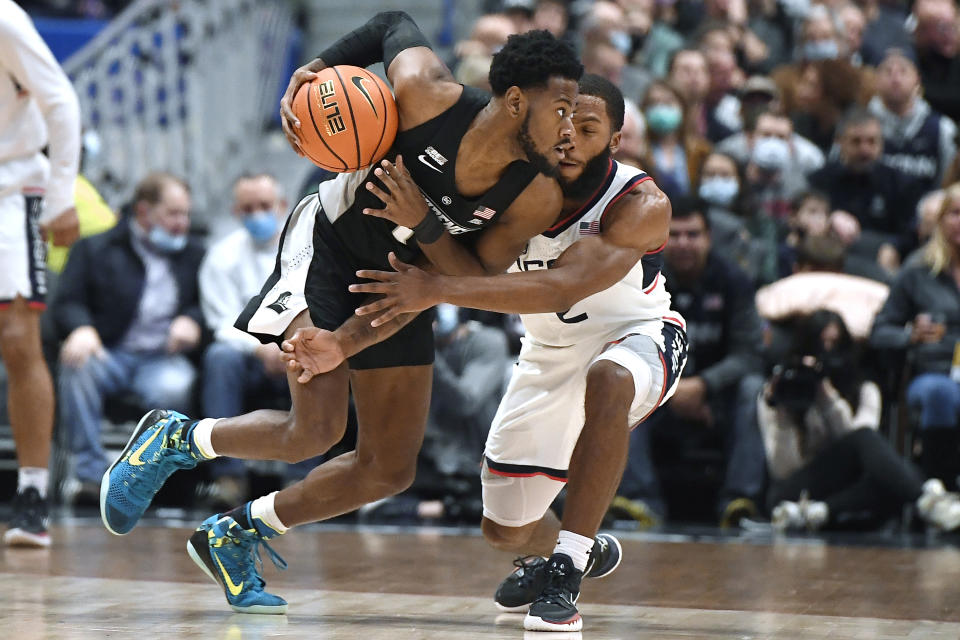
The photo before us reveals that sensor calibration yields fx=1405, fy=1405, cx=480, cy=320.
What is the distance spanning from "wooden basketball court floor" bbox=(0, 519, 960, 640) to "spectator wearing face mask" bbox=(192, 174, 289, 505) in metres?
0.88

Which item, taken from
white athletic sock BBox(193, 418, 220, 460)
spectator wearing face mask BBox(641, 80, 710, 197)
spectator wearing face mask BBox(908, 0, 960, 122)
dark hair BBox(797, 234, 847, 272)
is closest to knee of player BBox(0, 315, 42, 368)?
white athletic sock BBox(193, 418, 220, 460)

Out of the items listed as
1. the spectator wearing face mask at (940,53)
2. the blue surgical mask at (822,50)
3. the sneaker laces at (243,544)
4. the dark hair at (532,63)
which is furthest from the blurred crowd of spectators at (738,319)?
the dark hair at (532,63)

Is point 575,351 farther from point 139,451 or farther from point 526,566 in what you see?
point 139,451

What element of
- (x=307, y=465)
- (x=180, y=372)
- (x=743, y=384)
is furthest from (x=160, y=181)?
(x=743, y=384)

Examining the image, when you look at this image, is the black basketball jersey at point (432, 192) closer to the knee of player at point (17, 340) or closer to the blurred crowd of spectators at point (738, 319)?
the knee of player at point (17, 340)

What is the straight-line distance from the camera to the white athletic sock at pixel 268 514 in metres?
4.17

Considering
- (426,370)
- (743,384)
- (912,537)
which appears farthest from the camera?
(743,384)

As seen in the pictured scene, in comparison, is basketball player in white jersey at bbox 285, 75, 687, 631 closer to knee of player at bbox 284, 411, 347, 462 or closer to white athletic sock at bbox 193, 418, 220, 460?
knee of player at bbox 284, 411, 347, 462

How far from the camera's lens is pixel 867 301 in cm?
741

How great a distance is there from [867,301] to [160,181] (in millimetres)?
3923

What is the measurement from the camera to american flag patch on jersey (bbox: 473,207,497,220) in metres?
3.96

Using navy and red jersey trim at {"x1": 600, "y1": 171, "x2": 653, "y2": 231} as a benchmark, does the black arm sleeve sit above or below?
above

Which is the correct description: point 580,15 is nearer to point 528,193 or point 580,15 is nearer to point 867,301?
point 867,301

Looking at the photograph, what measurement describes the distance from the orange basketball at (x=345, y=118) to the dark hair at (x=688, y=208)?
3529mm
